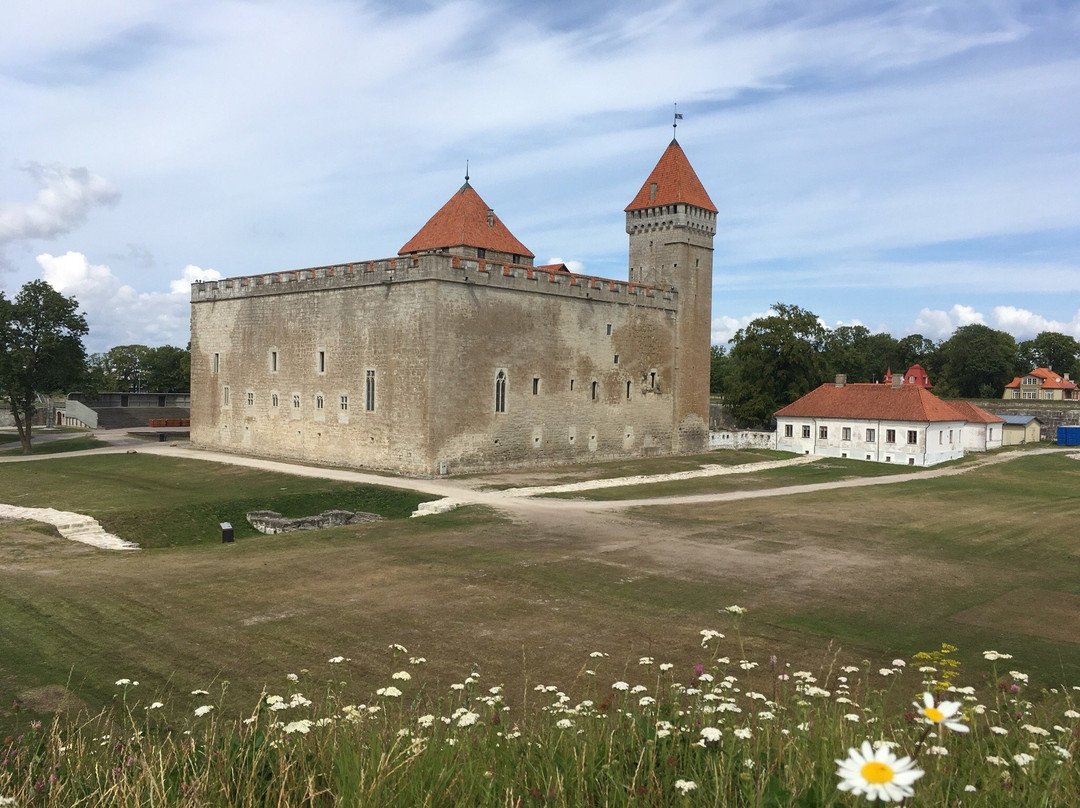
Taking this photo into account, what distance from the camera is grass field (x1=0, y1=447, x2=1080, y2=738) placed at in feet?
35.3

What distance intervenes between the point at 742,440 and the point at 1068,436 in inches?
947

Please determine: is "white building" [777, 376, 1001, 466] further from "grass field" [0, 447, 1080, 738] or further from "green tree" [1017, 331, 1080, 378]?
"green tree" [1017, 331, 1080, 378]

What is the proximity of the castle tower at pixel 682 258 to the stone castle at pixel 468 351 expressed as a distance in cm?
9

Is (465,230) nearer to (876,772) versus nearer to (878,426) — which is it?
(878,426)

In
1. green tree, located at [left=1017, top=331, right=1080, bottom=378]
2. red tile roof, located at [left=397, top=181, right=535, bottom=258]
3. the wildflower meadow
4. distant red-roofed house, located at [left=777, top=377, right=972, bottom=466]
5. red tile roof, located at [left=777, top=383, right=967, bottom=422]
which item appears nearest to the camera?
the wildflower meadow

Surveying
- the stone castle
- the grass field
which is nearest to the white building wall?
the stone castle

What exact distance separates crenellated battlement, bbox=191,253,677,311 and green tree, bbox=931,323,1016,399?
5377 cm

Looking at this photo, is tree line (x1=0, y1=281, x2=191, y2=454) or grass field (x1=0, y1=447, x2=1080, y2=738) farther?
tree line (x1=0, y1=281, x2=191, y2=454)

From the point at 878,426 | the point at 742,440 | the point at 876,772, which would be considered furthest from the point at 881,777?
the point at 742,440

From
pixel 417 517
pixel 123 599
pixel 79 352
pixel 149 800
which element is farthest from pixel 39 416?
pixel 149 800

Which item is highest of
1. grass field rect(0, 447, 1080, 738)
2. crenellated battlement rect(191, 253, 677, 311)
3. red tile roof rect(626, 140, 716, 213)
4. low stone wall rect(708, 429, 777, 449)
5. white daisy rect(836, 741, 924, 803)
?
red tile roof rect(626, 140, 716, 213)

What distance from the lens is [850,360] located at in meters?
74.6

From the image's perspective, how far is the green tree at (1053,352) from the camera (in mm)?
94125

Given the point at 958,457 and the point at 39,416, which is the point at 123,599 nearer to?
the point at 958,457
